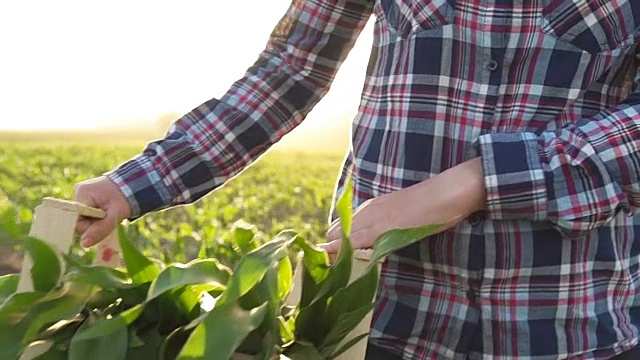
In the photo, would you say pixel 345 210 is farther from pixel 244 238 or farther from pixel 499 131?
pixel 499 131

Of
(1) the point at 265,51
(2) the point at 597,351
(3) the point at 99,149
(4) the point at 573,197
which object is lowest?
(3) the point at 99,149

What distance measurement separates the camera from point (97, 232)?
136cm

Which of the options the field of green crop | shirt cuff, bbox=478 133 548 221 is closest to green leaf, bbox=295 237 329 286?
shirt cuff, bbox=478 133 548 221

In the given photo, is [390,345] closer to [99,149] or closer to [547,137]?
[547,137]

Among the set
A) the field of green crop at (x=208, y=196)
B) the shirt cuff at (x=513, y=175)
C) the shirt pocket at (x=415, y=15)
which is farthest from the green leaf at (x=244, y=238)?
the field of green crop at (x=208, y=196)

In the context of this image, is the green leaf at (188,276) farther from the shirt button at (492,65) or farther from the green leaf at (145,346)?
the shirt button at (492,65)

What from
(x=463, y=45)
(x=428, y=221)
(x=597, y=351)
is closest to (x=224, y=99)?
(x=463, y=45)

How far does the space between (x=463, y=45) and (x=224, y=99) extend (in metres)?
0.41

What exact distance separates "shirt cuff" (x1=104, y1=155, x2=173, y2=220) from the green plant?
41 centimetres

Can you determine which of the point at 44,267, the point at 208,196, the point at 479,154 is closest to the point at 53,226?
the point at 44,267

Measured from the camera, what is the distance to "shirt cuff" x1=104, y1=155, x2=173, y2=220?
1.44 meters

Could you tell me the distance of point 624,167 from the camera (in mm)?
1219

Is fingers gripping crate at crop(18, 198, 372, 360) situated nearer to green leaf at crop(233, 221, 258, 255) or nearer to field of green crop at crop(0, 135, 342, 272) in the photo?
green leaf at crop(233, 221, 258, 255)

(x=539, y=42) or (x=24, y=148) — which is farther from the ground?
(x=539, y=42)
